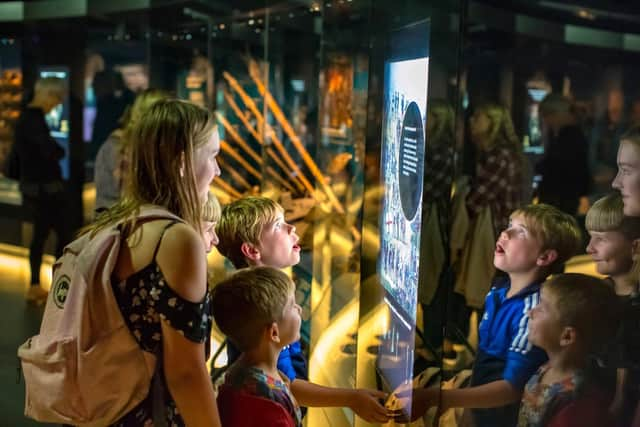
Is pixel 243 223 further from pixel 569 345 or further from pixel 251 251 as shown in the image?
pixel 569 345

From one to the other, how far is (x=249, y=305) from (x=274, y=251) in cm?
27

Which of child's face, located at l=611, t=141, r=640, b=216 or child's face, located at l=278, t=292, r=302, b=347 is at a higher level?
child's face, located at l=611, t=141, r=640, b=216

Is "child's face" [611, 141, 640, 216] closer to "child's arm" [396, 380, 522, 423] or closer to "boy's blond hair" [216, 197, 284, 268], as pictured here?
"child's arm" [396, 380, 522, 423]

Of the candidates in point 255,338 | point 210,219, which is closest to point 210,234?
point 210,219

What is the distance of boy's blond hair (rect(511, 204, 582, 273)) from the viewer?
1.68 meters

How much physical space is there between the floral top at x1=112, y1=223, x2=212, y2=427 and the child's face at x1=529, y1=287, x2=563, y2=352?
0.64 m

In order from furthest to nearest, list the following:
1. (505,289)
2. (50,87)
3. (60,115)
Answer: (60,115), (50,87), (505,289)

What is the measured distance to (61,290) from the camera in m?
1.86

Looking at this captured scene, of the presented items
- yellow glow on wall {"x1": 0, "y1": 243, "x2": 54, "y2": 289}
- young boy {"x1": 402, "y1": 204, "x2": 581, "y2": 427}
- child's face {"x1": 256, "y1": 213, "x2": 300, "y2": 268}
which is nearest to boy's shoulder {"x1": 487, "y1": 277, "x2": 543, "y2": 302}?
young boy {"x1": 402, "y1": 204, "x2": 581, "y2": 427}

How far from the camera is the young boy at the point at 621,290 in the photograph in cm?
158

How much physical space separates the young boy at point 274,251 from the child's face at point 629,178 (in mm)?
911

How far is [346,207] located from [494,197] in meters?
0.54

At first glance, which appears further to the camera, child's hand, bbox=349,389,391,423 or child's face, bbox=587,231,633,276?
child's hand, bbox=349,389,391,423

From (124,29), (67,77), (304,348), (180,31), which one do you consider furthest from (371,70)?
(67,77)
